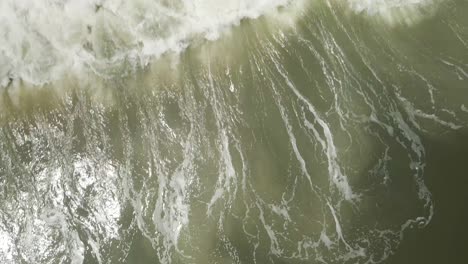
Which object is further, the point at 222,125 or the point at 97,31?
the point at 97,31

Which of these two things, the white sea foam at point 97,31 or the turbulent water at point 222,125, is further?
the white sea foam at point 97,31

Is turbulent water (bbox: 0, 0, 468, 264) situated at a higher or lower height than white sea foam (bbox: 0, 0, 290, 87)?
lower

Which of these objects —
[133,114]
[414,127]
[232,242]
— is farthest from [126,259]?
[414,127]

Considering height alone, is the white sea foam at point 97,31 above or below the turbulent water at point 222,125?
above

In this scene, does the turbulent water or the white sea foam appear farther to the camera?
the white sea foam
